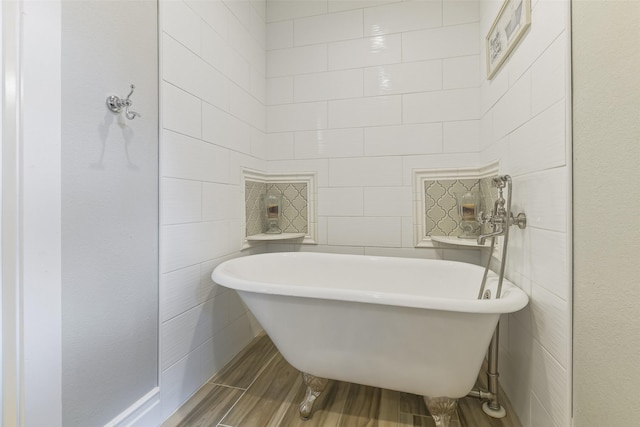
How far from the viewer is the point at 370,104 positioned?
1.83 m

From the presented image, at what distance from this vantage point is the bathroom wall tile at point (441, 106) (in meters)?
Answer: 1.68

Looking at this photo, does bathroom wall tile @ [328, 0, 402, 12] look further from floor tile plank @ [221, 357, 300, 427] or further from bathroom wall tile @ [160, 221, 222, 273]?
floor tile plank @ [221, 357, 300, 427]

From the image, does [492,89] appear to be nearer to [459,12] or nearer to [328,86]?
[459,12]

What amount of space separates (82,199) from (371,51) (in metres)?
1.85

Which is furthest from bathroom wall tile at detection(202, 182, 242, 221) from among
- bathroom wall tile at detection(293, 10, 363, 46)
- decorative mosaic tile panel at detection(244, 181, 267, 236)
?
bathroom wall tile at detection(293, 10, 363, 46)

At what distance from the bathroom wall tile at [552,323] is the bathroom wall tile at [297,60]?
184 centimetres

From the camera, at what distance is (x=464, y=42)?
1683mm

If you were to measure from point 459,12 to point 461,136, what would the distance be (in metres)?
0.80

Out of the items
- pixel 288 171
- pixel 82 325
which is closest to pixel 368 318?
pixel 82 325

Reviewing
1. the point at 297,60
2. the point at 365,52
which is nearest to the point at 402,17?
the point at 365,52

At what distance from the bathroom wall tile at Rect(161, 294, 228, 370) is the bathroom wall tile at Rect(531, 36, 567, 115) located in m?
1.67

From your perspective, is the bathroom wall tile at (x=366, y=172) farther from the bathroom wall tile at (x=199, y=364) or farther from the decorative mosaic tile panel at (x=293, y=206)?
the bathroom wall tile at (x=199, y=364)

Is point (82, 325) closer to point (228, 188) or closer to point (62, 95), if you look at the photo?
point (62, 95)

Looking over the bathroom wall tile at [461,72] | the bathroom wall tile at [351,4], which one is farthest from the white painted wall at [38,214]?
the bathroom wall tile at [461,72]
